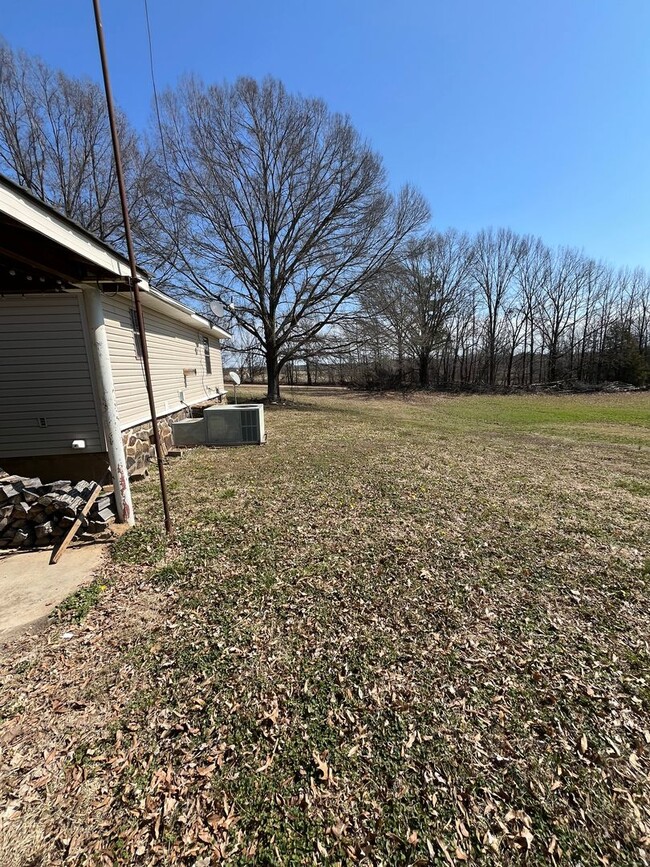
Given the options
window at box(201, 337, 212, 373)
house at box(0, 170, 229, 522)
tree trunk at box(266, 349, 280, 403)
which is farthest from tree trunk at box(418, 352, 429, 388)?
house at box(0, 170, 229, 522)

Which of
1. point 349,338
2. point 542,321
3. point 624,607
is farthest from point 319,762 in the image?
point 542,321

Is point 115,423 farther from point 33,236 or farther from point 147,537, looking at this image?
point 33,236

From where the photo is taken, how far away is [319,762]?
178cm

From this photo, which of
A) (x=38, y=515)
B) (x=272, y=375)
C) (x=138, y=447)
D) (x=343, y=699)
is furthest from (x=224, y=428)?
(x=272, y=375)

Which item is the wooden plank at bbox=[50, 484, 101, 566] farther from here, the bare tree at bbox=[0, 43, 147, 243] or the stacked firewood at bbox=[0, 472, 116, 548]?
the bare tree at bbox=[0, 43, 147, 243]

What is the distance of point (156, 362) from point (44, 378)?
123 inches

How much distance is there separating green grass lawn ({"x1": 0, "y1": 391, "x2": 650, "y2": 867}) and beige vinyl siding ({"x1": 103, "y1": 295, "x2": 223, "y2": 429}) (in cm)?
304

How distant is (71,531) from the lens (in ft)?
12.5

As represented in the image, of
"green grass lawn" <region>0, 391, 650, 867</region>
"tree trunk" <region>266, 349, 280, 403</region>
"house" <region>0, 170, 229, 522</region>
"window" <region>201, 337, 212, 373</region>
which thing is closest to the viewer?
"green grass lawn" <region>0, 391, 650, 867</region>

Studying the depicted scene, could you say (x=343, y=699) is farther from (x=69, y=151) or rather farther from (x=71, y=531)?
(x=69, y=151)

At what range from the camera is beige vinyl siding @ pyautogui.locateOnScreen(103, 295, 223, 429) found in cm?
604

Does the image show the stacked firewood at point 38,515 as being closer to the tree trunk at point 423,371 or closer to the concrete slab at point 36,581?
the concrete slab at point 36,581

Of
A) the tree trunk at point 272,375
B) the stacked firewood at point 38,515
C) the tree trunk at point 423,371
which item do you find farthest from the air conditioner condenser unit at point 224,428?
the tree trunk at point 423,371

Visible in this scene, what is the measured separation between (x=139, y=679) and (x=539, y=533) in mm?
4184
